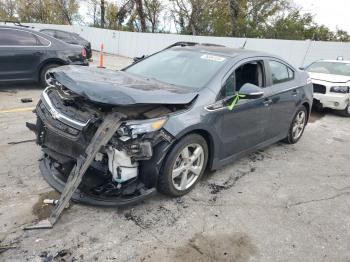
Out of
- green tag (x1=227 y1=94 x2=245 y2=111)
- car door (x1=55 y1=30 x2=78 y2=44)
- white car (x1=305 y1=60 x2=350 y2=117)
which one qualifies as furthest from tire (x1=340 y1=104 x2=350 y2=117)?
car door (x1=55 y1=30 x2=78 y2=44)

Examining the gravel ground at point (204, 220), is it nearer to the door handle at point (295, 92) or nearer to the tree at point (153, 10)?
the door handle at point (295, 92)

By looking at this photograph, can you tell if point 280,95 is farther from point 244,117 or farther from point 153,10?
point 153,10

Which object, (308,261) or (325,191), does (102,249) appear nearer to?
(308,261)

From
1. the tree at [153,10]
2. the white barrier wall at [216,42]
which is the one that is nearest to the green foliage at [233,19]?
the tree at [153,10]

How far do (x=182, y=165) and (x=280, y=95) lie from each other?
87.4 inches

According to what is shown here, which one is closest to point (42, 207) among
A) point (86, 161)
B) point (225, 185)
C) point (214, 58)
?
point (86, 161)

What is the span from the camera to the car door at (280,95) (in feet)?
17.0

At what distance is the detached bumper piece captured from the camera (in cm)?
330

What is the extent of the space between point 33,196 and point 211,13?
29816mm

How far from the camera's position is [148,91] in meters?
3.62

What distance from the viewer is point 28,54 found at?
28.8 ft

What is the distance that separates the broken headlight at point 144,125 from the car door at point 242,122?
997mm

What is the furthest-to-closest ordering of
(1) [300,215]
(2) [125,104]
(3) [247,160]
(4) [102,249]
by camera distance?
(3) [247,160], (1) [300,215], (2) [125,104], (4) [102,249]

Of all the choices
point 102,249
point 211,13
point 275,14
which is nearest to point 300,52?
point 275,14
